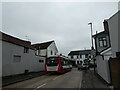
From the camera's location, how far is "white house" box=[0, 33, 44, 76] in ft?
51.6

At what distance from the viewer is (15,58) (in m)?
18.1

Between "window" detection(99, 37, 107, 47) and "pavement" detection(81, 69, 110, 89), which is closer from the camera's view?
"pavement" detection(81, 69, 110, 89)

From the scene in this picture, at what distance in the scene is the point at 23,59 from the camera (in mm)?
20172

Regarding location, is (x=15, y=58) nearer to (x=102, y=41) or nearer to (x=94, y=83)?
(x=94, y=83)

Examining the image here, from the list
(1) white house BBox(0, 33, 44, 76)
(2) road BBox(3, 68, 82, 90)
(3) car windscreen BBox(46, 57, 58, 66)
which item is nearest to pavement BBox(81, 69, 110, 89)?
(2) road BBox(3, 68, 82, 90)

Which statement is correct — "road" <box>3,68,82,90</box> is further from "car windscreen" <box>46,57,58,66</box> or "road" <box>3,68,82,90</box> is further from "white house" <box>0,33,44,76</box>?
"car windscreen" <box>46,57,58,66</box>

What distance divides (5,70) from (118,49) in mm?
13758

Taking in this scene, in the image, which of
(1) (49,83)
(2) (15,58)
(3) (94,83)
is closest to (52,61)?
(2) (15,58)

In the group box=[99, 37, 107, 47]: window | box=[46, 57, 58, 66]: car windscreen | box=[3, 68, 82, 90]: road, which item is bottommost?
box=[3, 68, 82, 90]: road

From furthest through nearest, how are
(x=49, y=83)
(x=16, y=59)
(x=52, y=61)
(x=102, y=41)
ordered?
(x=102, y=41), (x=52, y=61), (x=16, y=59), (x=49, y=83)

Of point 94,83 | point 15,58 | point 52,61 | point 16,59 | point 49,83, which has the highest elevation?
point 15,58

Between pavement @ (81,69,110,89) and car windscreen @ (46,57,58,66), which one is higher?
car windscreen @ (46,57,58,66)

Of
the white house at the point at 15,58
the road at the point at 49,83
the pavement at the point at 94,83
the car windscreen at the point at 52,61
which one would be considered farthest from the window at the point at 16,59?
the pavement at the point at 94,83

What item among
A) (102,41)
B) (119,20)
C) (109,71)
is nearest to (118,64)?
(109,71)
